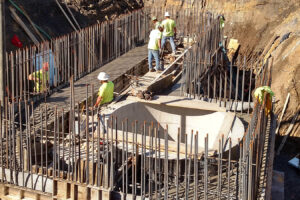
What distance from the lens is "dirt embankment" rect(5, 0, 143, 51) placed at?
62.7 feet

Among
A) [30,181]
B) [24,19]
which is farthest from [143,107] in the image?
[24,19]

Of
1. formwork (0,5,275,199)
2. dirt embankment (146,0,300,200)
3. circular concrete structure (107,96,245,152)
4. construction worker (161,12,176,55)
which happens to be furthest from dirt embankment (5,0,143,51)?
formwork (0,5,275,199)

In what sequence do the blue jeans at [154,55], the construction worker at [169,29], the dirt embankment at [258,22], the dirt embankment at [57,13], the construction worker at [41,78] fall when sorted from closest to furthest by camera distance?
the construction worker at [41,78] → the blue jeans at [154,55] → the construction worker at [169,29] → the dirt embankment at [57,13] → the dirt embankment at [258,22]

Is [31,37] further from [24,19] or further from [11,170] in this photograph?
[11,170]

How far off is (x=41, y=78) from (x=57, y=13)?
27.8ft

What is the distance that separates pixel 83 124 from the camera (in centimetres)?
1209

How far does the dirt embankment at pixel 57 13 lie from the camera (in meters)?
19.1

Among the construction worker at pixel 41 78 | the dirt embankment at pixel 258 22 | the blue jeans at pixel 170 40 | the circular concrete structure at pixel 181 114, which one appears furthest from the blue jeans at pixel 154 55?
the dirt embankment at pixel 258 22

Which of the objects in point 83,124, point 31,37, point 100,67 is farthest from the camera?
point 31,37

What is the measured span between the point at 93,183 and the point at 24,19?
11.2 m

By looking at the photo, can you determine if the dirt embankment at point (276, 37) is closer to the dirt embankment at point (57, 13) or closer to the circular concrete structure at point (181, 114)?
the dirt embankment at point (57, 13)

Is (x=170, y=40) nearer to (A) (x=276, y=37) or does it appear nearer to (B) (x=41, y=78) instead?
(B) (x=41, y=78)

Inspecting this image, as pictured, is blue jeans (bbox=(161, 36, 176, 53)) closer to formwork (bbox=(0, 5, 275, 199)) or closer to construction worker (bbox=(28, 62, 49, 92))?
construction worker (bbox=(28, 62, 49, 92))

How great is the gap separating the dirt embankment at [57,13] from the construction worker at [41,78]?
4.32 m
